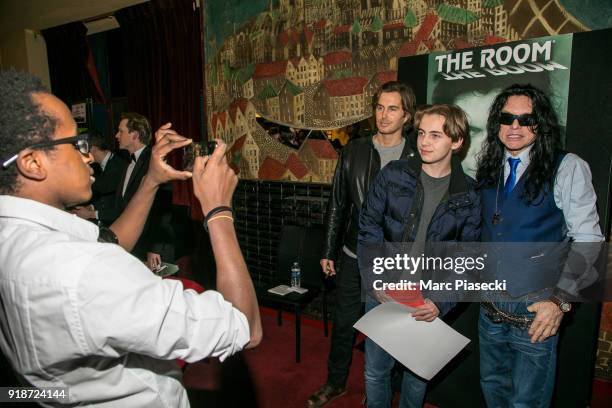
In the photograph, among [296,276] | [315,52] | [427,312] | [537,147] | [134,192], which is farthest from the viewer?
Answer: [315,52]

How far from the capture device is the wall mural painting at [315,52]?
2650 millimetres

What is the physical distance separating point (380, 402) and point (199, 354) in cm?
168

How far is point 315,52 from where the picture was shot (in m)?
3.53

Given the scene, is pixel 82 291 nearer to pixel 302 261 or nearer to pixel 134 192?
pixel 134 192

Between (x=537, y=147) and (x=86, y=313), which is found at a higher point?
(x=537, y=147)

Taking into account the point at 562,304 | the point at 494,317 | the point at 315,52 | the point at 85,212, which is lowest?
the point at 494,317

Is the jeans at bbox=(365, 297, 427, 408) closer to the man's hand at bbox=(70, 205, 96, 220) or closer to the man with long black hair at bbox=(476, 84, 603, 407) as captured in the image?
the man with long black hair at bbox=(476, 84, 603, 407)

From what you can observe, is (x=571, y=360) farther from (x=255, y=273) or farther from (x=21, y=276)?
(x=255, y=273)

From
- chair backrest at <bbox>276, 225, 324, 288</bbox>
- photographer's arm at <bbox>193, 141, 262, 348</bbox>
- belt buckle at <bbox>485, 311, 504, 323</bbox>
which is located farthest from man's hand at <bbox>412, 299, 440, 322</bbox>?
chair backrest at <bbox>276, 225, 324, 288</bbox>

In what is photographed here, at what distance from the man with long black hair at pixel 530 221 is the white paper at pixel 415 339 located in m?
0.22

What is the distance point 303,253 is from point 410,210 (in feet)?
5.30

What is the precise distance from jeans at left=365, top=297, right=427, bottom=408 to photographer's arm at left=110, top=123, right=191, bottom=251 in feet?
4.42

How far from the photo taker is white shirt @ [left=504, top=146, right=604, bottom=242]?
1604 millimetres

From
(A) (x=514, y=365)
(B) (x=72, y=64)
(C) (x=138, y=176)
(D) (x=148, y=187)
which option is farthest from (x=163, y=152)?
(B) (x=72, y=64)
